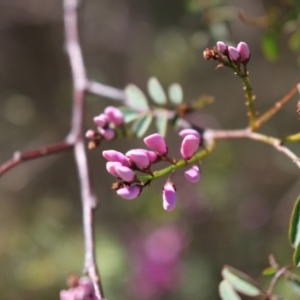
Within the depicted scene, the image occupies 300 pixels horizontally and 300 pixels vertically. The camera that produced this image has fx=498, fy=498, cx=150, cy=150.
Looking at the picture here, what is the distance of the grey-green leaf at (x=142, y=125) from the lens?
0.90 meters

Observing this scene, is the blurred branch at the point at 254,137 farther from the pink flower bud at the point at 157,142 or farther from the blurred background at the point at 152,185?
the blurred background at the point at 152,185

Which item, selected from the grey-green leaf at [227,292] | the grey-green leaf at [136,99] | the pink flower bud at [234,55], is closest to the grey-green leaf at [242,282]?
the grey-green leaf at [227,292]

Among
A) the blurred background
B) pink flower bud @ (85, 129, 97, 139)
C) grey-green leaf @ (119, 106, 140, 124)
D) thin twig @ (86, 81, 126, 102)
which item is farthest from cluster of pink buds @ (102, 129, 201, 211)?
the blurred background

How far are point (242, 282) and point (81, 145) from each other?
457mm

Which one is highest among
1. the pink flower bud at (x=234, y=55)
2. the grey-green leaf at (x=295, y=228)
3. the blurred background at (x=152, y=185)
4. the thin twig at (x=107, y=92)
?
the pink flower bud at (x=234, y=55)

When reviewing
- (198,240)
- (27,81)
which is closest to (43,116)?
(27,81)

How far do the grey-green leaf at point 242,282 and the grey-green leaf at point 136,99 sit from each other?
39 centimetres

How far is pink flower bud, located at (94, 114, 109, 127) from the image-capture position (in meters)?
0.82

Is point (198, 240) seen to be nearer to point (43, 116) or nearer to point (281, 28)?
point (43, 116)

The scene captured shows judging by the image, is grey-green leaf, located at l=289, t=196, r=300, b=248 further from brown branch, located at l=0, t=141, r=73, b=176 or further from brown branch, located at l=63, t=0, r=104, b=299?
brown branch, located at l=0, t=141, r=73, b=176

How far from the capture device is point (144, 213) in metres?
2.14

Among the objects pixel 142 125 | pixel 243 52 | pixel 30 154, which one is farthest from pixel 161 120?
pixel 243 52

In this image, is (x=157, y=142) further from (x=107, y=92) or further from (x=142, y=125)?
(x=107, y=92)

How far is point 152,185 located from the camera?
2334mm
